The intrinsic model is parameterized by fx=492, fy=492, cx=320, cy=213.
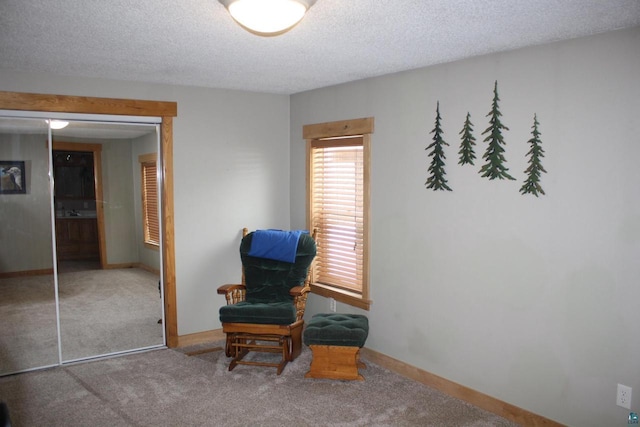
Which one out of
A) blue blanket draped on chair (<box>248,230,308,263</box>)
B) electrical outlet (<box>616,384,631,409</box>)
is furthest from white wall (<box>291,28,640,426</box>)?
blue blanket draped on chair (<box>248,230,308,263</box>)

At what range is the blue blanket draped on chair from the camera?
437 cm

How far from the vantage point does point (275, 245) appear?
4414 millimetres

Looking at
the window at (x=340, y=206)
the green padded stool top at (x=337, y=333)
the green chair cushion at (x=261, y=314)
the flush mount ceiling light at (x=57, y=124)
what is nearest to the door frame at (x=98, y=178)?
the flush mount ceiling light at (x=57, y=124)

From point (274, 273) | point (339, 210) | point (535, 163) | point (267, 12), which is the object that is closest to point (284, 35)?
point (267, 12)

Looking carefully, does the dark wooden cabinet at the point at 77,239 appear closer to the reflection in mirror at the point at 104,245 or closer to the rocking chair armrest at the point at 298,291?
the reflection in mirror at the point at 104,245

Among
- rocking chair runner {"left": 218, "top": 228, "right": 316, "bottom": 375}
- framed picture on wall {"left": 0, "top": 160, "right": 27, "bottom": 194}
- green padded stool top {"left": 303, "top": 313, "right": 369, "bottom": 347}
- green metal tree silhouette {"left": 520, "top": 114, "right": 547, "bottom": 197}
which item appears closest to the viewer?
green metal tree silhouette {"left": 520, "top": 114, "right": 547, "bottom": 197}

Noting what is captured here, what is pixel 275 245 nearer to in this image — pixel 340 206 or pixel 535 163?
pixel 340 206

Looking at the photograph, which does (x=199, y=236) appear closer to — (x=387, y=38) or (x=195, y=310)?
(x=195, y=310)

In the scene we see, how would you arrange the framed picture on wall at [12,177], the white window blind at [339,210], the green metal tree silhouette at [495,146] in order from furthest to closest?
the white window blind at [339,210]
the framed picture on wall at [12,177]
the green metal tree silhouette at [495,146]

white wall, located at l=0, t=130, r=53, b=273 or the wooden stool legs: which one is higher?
white wall, located at l=0, t=130, r=53, b=273

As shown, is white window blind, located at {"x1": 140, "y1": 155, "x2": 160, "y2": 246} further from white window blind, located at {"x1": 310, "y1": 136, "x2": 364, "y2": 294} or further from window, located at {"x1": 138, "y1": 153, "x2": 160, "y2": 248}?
white window blind, located at {"x1": 310, "y1": 136, "x2": 364, "y2": 294}

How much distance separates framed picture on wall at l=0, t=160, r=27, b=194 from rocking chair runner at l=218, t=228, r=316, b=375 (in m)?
1.79

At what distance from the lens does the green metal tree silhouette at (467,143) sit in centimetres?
337

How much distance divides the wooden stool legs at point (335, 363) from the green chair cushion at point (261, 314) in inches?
12.9
